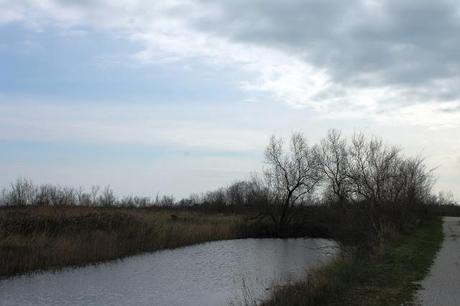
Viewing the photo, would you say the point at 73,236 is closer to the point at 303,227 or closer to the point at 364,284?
the point at 364,284

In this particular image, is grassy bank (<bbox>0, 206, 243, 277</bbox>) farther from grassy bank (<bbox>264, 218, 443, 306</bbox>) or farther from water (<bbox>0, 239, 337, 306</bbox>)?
grassy bank (<bbox>264, 218, 443, 306</bbox>)

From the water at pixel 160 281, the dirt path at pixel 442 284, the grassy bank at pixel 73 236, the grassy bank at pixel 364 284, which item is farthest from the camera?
the grassy bank at pixel 73 236

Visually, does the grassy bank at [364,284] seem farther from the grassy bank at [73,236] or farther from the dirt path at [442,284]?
the grassy bank at [73,236]

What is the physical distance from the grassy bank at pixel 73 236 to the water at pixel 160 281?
928 millimetres

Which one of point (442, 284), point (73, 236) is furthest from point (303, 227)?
point (442, 284)

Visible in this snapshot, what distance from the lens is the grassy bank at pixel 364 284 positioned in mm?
10719

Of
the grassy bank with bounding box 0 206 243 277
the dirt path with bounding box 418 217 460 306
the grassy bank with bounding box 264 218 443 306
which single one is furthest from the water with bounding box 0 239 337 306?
the dirt path with bounding box 418 217 460 306

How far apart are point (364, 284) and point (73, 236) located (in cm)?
1802

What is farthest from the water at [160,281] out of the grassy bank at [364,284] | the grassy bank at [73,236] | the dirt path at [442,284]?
the dirt path at [442,284]

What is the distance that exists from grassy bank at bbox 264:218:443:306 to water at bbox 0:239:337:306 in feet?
7.47

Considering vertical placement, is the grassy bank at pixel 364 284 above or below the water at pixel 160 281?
above

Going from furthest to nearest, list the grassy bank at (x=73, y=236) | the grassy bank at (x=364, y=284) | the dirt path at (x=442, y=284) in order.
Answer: the grassy bank at (x=73, y=236) < the grassy bank at (x=364, y=284) < the dirt path at (x=442, y=284)

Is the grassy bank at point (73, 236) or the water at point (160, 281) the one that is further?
the grassy bank at point (73, 236)

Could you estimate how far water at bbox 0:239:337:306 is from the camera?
54.0 ft
